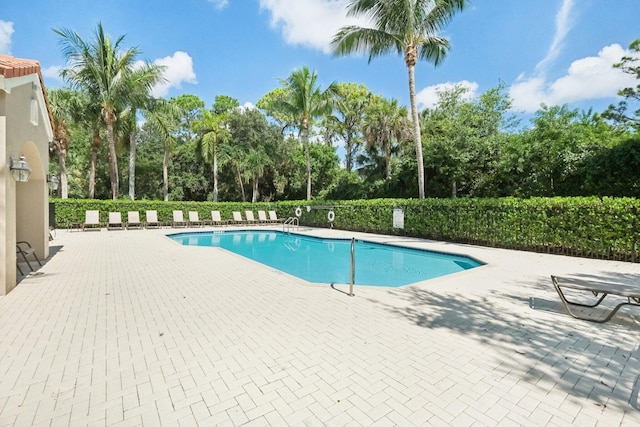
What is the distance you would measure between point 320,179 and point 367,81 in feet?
34.2

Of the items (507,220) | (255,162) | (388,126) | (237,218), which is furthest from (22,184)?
(388,126)

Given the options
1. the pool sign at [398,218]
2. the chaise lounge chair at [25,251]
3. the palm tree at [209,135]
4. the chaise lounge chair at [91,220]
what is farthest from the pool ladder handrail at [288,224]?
the chaise lounge chair at [25,251]

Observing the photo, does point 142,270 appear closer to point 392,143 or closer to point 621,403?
point 621,403

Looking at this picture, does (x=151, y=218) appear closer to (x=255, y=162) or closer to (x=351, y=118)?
(x=255, y=162)

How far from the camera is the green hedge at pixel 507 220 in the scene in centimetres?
902

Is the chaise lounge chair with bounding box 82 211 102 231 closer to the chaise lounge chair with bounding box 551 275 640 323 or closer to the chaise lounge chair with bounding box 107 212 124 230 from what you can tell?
the chaise lounge chair with bounding box 107 212 124 230

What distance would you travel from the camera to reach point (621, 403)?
2.45 m

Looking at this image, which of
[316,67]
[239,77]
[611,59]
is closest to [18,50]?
[239,77]

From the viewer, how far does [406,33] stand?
13.8m

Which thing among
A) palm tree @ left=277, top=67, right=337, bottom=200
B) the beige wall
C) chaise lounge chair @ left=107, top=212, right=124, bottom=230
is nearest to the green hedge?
chaise lounge chair @ left=107, top=212, right=124, bottom=230

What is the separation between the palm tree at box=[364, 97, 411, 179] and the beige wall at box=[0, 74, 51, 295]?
1878cm

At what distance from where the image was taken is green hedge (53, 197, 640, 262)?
902 cm

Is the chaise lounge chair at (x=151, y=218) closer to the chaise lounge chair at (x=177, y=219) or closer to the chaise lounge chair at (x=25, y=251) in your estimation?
the chaise lounge chair at (x=177, y=219)

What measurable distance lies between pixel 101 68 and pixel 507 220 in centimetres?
2170
